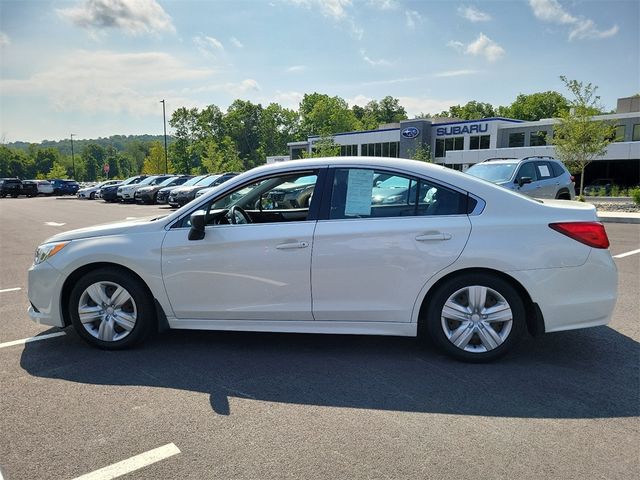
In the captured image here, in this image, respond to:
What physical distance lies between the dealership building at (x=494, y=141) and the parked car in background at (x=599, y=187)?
92 cm

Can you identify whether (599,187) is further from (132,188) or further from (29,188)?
(29,188)

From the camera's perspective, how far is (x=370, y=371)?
3.80m

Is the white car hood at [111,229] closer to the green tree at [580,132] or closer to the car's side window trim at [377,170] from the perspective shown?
the car's side window trim at [377,170]

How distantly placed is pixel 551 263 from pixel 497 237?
456mm

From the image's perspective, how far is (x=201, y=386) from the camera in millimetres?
3580

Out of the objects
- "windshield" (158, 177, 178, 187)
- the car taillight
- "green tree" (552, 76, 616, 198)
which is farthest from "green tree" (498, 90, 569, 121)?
the car taillight

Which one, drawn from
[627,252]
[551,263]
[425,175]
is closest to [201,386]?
[425,175]

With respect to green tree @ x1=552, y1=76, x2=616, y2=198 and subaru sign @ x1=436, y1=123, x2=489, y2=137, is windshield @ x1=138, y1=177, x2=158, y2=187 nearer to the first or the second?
green tree @ x1=552, y1=76, x2=616, y2=198

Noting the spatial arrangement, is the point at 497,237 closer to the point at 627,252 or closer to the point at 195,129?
the point at 627,252

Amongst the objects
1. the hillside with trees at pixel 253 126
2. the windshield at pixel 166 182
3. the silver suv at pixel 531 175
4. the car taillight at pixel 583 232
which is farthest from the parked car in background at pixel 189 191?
the hillside with trees at pixel 253 126

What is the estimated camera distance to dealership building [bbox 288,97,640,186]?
3547 cm

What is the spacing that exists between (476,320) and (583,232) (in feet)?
3.56

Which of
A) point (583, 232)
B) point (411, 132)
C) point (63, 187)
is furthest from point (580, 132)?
point (63, 187)

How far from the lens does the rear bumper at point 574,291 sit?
3734 millimetres
